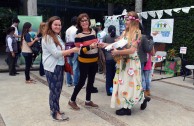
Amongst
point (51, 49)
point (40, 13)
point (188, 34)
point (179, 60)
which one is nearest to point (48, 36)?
point (51, 49)

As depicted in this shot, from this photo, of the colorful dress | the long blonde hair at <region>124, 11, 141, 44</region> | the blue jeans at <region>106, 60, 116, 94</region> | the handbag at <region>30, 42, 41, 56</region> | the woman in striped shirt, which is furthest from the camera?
the handbag at <region>30, 42, 41, 56</region>

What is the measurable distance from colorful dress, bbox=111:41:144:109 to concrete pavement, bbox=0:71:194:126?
297mm

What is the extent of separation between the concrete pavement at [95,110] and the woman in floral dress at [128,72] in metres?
0.28

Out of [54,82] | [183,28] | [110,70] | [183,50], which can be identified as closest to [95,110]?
[54,82]

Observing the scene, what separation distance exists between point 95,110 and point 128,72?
1.01 metres

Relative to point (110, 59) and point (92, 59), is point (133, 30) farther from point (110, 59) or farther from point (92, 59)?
point (110, 59)

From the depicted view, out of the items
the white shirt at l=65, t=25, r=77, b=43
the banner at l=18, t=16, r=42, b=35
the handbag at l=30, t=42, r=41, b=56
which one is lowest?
the handbag at l=30, t=42, r=41, b=56

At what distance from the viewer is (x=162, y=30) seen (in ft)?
29.5

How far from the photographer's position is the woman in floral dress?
13.3ft

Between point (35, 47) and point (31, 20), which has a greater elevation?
point (31, 20)

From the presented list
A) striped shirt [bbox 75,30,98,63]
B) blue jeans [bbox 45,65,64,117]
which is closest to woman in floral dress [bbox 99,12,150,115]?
striped shirt [bbox 75,30,98,63]

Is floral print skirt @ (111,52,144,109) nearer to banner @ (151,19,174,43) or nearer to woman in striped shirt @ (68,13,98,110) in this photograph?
woman in striped shirt @ (68,13,98,110)

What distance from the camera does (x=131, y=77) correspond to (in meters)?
4.17

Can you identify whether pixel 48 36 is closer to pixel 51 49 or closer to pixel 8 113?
pixel 51 49
